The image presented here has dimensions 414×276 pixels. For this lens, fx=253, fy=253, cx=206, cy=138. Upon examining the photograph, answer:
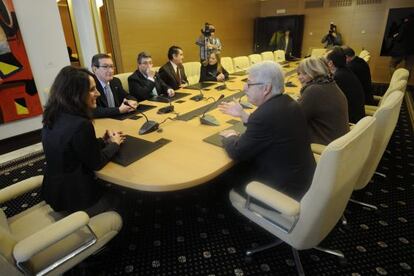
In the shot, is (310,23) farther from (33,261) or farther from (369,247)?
(33,261)

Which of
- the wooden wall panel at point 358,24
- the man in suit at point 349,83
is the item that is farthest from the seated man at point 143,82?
the wooden wall panel at point 358,24

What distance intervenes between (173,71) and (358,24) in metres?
6.24

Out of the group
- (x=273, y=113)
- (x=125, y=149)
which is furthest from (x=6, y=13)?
(x=273, y=113)

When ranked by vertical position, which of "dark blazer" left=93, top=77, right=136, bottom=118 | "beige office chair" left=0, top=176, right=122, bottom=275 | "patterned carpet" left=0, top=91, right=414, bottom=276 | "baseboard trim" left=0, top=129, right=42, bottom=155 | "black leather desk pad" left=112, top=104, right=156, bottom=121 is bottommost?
"patterned carpet" left=0, top=91, right=414, bottom=276

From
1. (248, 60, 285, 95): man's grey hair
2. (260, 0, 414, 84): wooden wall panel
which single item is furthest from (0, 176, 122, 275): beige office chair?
(260, 0, 414, 84): wooden wall panel

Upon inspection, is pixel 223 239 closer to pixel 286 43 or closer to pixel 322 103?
pixel 322 103

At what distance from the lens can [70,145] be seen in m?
1.19

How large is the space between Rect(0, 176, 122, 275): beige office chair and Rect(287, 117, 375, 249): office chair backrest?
35.1 inches

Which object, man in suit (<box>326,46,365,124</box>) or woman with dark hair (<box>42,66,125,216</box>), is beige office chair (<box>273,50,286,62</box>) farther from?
woman with dark hair (<box>42,66,125,216</box>)

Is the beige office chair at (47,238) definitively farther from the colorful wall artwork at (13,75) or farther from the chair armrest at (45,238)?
the colorful wall artwork at (13,75)

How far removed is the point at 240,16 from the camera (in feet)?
24.7

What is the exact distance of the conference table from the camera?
1172 millimetres

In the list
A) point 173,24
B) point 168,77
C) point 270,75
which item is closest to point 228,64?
point 168,77

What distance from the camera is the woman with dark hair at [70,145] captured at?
3.90ft
